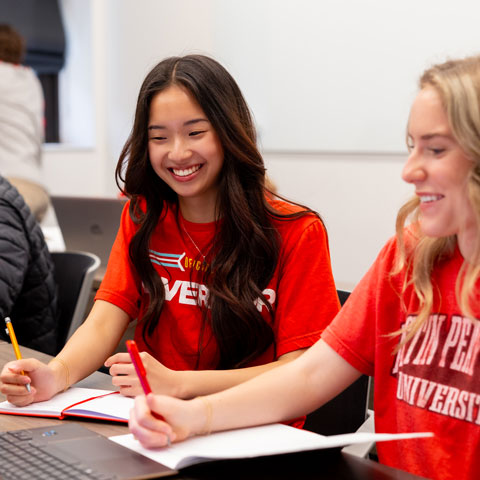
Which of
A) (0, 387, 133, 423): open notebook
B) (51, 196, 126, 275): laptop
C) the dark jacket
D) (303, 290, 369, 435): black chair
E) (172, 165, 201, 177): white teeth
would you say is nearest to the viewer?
(0, 387, 133, 423): open notebook

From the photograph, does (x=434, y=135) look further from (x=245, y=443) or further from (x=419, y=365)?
(x=245, y=443)

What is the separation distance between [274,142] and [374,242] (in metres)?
0.93

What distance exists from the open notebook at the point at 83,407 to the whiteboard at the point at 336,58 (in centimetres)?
278

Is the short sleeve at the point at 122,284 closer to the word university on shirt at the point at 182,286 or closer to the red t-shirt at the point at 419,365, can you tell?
the word university on shirt at the point at 182,286

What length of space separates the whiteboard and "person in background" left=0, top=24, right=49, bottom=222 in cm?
138

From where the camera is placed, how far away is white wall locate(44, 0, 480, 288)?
3.89 m

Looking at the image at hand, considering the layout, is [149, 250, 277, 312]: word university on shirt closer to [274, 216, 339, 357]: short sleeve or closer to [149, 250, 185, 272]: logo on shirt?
[149, 250, 185, 272]: logo on shirt

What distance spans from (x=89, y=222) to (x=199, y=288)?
4.27ft

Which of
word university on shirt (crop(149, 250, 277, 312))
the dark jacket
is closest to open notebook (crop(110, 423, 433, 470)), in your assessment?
word university on shirt (crop(149, 250, 277, 312))

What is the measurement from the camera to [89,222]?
106 inches

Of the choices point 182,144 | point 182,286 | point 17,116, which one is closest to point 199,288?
point 182,286

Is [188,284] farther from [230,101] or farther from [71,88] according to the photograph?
[71,88]

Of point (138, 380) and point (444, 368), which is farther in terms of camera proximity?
point (138, 380)

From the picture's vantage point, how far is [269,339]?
1441 mm
